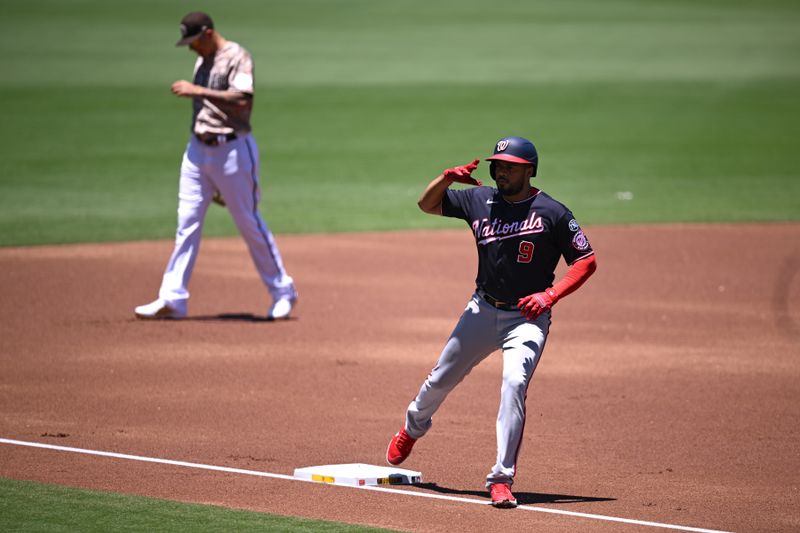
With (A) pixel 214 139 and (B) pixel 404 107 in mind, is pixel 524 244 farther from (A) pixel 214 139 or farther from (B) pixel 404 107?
(B) pixel 404 107

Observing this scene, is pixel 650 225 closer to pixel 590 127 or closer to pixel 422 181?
pixel 422 181

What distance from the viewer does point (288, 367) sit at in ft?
36.8

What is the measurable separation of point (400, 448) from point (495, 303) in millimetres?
1061

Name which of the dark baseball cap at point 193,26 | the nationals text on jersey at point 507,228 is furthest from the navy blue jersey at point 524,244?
the dark baseball cap at point 193,26

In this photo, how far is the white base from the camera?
795 centimetres

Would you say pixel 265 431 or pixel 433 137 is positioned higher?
pixel 433 137

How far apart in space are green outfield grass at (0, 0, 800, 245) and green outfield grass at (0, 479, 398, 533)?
9.63 meters

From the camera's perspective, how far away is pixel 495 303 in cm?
789

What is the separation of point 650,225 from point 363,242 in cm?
403

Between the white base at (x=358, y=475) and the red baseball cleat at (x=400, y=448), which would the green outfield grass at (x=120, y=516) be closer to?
the white base at (x=358, y=475)

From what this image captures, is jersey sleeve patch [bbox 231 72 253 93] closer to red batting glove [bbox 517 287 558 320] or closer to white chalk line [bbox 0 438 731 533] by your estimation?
white chalk line [bbox 0 438 731 533]

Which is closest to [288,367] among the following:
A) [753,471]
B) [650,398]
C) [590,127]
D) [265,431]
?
[265,431]

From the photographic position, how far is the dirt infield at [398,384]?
311 inches

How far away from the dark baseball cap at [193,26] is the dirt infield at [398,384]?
8.54 ft
